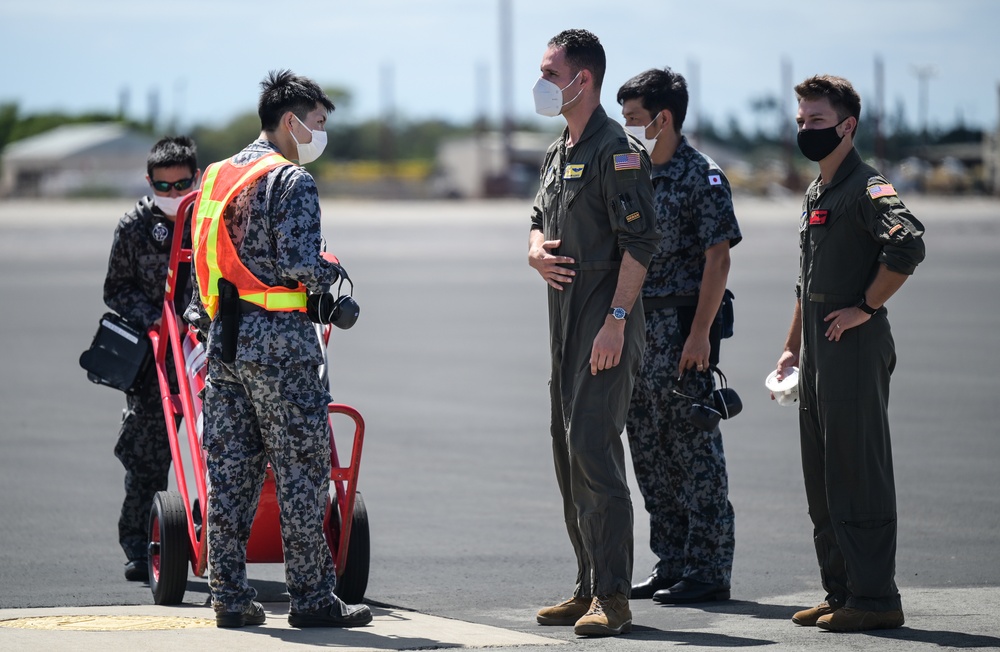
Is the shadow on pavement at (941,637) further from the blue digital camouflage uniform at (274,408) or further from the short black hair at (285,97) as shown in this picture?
the short black hair at (285,97)

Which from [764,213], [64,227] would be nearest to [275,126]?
[64,227]

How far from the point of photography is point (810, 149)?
536 centimetres

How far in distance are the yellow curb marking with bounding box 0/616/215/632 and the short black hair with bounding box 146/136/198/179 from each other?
2094mm

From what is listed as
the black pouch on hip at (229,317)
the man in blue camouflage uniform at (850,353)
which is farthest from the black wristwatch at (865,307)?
the black pouch on hip at (229,317)

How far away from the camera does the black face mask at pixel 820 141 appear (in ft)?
17.5

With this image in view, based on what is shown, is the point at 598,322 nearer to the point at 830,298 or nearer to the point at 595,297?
the point at 595,297

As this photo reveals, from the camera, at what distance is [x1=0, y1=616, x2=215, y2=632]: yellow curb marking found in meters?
5.35

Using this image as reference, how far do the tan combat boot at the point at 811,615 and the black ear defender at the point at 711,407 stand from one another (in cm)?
94

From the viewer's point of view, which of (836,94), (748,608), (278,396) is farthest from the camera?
(748,608)

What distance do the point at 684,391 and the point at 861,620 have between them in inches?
53.0

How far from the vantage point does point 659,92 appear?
245 inches

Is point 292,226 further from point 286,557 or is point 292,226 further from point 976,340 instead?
point 976,340

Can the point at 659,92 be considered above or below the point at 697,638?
above

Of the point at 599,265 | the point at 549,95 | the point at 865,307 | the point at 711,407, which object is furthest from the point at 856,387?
the point at 549,95
